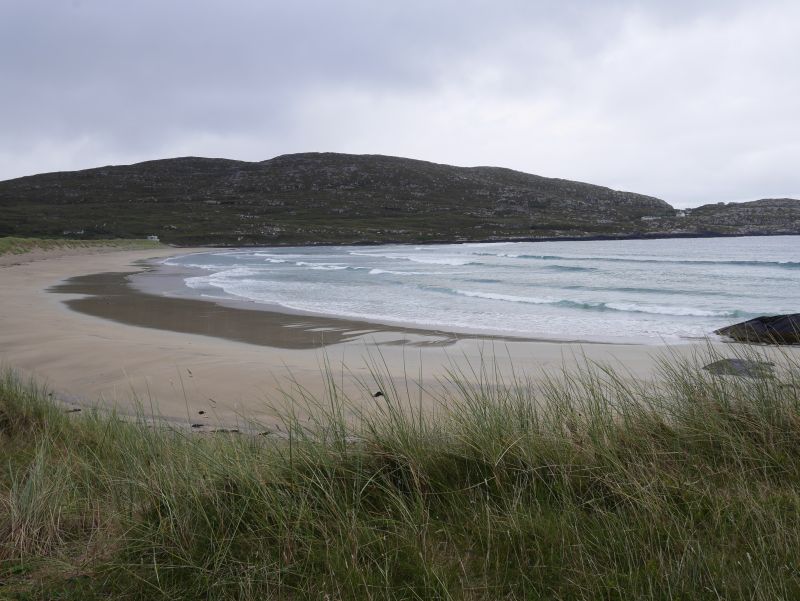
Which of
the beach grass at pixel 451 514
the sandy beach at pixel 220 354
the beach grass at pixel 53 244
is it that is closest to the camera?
the beach grass at pixel 451 514

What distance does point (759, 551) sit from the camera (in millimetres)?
2367

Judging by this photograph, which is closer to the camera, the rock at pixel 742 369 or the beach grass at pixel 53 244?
the rock at pixel 742 369

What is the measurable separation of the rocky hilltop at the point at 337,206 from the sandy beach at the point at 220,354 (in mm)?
66991

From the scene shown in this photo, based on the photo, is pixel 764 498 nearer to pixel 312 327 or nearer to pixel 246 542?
pixel 246 542

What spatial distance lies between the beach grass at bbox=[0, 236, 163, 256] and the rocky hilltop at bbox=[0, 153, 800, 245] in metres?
10.7

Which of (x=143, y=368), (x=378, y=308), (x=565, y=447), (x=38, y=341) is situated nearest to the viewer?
(x=565, y=447)

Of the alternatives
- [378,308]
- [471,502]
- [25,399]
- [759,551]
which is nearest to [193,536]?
[471,502]

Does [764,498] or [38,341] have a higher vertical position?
[764,498]

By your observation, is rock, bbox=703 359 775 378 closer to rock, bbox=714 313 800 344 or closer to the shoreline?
rock, bbox=714 313 800 344

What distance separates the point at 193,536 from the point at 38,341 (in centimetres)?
1061

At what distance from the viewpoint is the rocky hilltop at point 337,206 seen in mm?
86688

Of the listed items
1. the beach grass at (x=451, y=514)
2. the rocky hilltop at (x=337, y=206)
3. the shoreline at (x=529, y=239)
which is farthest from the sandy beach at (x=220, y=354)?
the rocky hilltop at (x=337, y=206)

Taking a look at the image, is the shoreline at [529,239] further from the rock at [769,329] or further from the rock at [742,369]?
the rock at [742,369]

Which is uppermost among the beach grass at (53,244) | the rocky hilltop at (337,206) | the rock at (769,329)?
the rocky hilltop at (337,206)
